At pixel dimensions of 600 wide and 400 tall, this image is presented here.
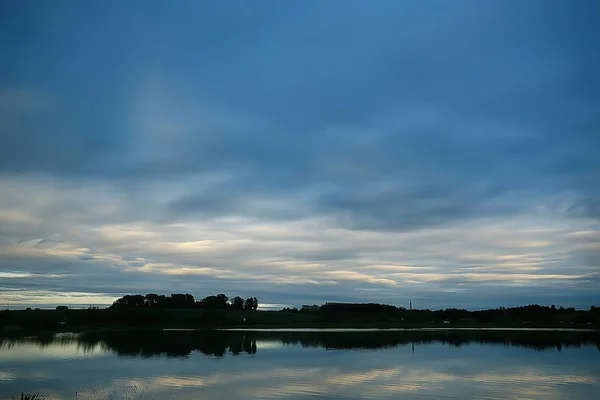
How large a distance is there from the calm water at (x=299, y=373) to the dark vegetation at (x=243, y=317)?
52255mm

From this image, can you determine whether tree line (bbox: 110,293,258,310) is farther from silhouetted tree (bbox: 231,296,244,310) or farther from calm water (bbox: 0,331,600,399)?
calm water (bbox: 0,331,600,399)

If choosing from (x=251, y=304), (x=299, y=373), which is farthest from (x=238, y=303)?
(x=299, y=373)

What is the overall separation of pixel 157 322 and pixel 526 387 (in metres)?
98.8

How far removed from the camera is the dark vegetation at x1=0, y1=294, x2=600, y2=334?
108 meters

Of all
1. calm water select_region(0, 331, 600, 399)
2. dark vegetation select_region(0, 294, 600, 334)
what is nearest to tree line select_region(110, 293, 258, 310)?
dark vegetation select_region(0, 294, 600, 334)

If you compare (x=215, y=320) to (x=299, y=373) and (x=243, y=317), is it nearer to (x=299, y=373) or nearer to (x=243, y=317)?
(x=243, y=317)

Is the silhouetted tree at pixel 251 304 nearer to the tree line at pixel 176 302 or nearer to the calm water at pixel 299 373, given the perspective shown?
the tree line at pixel 176 302

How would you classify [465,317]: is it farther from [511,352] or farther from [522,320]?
[511,352]

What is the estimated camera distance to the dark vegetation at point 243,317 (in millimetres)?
107738

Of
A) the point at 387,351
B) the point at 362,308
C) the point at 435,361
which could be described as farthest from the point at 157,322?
the point at 435,361

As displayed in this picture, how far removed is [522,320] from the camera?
137 metres

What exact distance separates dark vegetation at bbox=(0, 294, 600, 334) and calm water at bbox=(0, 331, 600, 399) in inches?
2057

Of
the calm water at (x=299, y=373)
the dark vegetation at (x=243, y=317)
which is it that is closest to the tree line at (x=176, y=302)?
the dark vegetation at (x=243, y=317)

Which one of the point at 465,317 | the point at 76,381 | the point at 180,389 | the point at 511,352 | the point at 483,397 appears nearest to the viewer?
the point at 483,397
